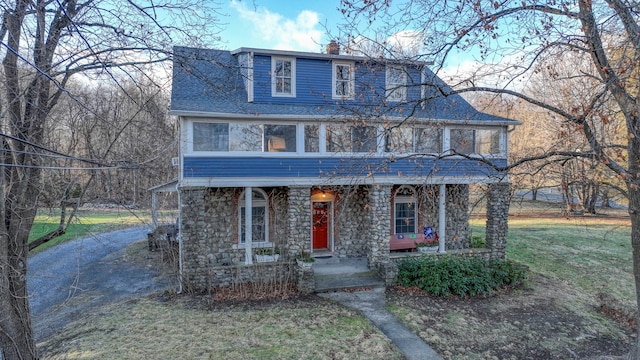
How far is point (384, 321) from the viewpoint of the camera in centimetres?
891

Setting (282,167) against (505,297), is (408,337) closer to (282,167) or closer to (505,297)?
(505,297)

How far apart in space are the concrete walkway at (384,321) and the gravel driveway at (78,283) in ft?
18.8

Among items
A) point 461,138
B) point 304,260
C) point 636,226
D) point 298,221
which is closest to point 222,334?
point 304,260

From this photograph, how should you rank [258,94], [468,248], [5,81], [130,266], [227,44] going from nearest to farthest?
[5,81], [227,44], [258,94], [468,248], [130,266]

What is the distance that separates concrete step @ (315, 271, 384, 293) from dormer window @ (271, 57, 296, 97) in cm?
629

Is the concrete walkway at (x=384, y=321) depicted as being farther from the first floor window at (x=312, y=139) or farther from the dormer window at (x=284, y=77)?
the dormer window at (x=284, y=77)

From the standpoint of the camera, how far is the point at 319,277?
11.3m

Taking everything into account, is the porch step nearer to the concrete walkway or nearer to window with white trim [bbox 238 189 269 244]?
the concrete walkway

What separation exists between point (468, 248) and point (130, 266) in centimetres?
1277

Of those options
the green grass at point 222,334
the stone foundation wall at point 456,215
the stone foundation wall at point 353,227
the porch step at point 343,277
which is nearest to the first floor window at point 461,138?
the stone foundation wall at point 456,215

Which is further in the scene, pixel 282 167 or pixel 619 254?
pixel 619 254

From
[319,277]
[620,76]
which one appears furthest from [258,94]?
[620,76]

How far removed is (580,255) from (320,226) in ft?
36.4

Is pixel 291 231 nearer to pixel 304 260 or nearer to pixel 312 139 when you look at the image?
pixel 304 260
